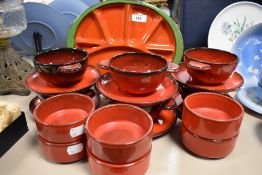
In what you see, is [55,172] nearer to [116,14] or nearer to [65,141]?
[65,141]

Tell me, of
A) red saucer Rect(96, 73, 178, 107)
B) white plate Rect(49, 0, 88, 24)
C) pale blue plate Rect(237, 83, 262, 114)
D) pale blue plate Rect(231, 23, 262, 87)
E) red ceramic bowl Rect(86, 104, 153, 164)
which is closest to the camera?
red ceramic bowl Rect(86, 104, 153, 164)

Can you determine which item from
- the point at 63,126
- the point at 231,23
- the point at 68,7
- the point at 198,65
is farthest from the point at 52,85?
the point at 231,23

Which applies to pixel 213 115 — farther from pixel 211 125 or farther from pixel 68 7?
pixel 68 7

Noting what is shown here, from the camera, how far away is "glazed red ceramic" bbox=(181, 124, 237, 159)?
44 centimetres

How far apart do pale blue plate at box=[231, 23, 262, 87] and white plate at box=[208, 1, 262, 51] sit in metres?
0.07

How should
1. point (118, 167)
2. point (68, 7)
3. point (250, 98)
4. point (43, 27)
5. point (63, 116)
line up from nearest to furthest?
1. point (118, 167)
2. point (63, 116)
3. point (250, 98)
4. point (43, 27)
5. point (68, 7)

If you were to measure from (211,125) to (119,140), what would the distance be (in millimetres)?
155

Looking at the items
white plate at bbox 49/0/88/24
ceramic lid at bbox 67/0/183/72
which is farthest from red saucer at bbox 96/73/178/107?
white plate at bbox 49/0/88/24

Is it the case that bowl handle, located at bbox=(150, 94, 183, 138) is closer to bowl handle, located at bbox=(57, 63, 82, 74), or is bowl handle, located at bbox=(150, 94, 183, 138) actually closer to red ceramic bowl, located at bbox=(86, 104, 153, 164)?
red ceramic bowl, located at bbox=(86, 104, 153, 164)

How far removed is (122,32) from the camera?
2.27ft

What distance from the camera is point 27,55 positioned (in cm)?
87

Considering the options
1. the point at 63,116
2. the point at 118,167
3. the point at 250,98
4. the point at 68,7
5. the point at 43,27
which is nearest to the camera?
the point at 118,167

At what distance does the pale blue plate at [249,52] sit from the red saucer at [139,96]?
0.28 meters

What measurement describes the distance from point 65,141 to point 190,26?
0.59 metres
